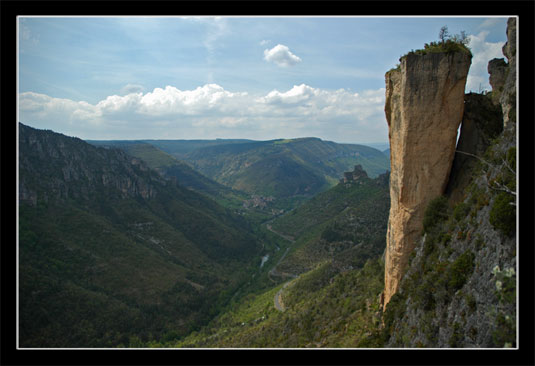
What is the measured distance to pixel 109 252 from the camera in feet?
183

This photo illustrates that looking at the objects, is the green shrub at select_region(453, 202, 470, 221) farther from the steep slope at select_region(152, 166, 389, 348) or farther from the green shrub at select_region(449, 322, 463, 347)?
the steep slope at select_region(152, 166, 389, 348)

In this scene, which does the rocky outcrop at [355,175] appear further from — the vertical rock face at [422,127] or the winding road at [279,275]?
the vertical rock face at [422,127]

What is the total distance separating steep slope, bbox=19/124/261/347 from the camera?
39.0 meters

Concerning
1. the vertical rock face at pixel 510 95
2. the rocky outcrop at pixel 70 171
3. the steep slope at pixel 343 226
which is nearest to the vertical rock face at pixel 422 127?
the vertical rock face at pixel 510 95

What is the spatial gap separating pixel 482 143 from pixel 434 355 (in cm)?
1130

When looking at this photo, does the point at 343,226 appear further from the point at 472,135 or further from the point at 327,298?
the point at 472,135

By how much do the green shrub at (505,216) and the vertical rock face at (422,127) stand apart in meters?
5.46

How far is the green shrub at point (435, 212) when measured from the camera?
1318 centimetres

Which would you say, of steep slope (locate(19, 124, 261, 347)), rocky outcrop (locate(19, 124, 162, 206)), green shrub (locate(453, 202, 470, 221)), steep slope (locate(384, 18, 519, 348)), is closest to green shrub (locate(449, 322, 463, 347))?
steep slope (locate(384, 18, 519, 348))

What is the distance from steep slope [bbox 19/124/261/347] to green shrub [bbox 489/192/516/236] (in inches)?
943

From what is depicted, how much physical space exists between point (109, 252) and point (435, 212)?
57.5 metres

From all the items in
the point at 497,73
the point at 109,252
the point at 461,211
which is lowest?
the point at 109,252

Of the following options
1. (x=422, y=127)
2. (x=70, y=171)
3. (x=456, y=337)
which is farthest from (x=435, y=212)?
(x=70, y=171)

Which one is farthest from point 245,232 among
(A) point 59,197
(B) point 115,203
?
(A) point 59,197
